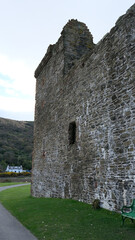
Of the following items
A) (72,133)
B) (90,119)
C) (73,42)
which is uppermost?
(73,42)

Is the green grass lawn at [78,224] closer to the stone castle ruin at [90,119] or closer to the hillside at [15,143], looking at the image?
the stone castle ruin at [90,119]

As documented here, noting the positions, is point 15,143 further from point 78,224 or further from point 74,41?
point 78,224

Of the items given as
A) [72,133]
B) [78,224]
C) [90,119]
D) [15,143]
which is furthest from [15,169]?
[78,224]

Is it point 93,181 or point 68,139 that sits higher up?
point 68,139

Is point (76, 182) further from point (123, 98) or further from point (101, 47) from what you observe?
point (101, 47)

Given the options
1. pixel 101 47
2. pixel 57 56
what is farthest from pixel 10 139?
pixel 101 47

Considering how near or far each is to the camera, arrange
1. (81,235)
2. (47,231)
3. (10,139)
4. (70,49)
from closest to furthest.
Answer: (81,235)
(47,231)
(70,49)
(10,139)

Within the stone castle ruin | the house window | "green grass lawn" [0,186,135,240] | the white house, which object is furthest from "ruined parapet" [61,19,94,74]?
the white house

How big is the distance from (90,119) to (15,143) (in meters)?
70.2

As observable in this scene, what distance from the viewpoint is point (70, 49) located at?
40.4 ft

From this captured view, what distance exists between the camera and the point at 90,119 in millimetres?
8828

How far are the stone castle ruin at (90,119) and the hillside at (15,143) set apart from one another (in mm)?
44609

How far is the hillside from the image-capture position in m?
62.4

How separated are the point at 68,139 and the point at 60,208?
334 centimetres
